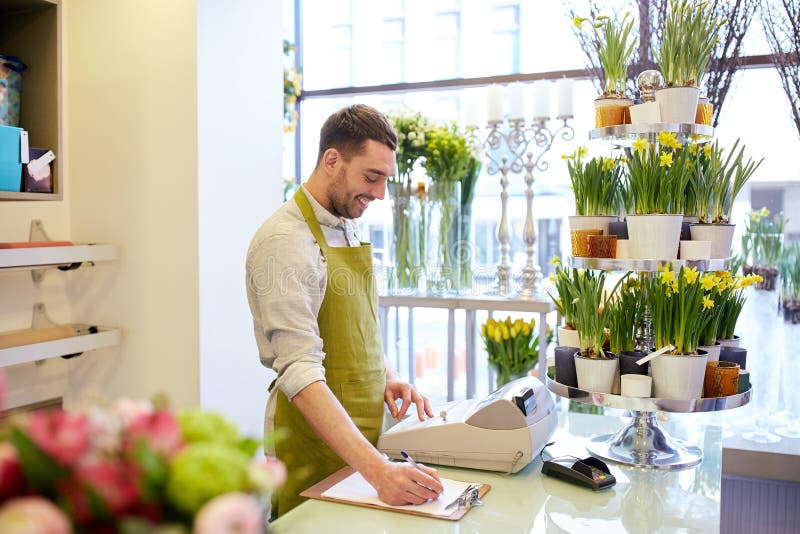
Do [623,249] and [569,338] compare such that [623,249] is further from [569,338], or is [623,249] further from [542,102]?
[542,102]

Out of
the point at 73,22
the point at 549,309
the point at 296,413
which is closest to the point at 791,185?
the point at 549,309

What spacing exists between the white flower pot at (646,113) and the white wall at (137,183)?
4.98 feet

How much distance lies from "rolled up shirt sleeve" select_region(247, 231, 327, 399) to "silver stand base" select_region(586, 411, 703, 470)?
33.0 inches

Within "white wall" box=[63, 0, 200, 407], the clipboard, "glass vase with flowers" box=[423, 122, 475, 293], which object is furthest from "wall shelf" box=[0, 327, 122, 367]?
"glass vase with flowers" box=[423, 122, 475, 293]

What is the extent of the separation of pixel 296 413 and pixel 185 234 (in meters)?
1.02

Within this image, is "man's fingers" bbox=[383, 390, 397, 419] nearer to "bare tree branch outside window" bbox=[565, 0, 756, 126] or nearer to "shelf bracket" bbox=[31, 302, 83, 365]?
"shelf bracket" bbox=[31, 302, 83, 365]

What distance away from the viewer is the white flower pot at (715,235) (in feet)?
6.31

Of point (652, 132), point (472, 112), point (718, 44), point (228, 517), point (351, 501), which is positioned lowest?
point (351, 501)

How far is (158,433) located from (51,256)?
6.65 feet

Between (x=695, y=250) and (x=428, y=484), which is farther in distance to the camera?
(x=695, y=250)

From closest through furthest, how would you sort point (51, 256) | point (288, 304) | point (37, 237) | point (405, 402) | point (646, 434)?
point (288, 304)
point (646, 434)
point (405, 402)
point (51, 256)
point (37, 237)

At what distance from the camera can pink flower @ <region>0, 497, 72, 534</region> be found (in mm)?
528

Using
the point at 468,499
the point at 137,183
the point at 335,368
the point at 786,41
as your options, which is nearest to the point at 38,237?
the point at 137,183

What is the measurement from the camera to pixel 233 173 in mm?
2818
